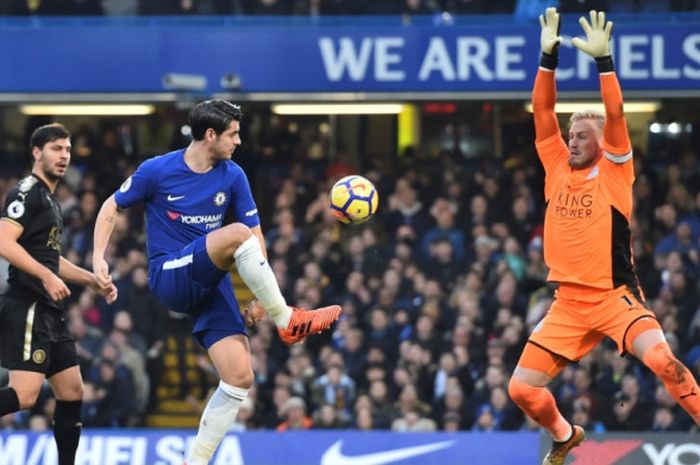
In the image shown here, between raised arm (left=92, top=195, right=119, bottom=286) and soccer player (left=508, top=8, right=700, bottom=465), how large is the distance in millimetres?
2479

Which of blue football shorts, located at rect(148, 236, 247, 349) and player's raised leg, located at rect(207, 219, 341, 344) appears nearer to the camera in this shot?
player's raised leg, located at rect(207, 219, 341, 344)

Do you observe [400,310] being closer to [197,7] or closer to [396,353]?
[396,353]

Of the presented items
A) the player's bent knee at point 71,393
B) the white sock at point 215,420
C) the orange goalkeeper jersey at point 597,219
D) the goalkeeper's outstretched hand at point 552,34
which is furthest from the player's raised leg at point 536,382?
the player's bent knee at point 71,393

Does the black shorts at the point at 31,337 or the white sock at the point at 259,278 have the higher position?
the white sock at the point at 259,278

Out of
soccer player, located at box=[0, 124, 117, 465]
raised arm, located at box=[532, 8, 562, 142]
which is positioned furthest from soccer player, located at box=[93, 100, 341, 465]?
raised arm, located at box=[532, 8, 562, 142]

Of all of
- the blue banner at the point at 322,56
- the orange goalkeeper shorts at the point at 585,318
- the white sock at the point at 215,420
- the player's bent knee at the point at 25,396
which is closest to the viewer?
the white sock at the point at 215,420

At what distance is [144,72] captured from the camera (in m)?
16.4

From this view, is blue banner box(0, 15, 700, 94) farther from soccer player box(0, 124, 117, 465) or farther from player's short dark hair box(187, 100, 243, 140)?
player's short dark hair box(187, 100, 243, 140)

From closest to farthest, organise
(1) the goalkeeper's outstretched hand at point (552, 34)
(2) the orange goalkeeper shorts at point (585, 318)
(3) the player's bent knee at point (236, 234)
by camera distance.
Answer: (3) the player's bent knee at point (236, 234)
(2) the orange goalkeeper shorts at point (585, 318)
(1) the goalkeeper's outstretched hand at point (552, 34)

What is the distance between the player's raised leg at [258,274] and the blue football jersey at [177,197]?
37cm

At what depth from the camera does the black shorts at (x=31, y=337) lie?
8969 mm

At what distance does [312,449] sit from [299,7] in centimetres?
612

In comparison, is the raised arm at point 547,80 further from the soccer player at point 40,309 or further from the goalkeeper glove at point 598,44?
the soccer player at point 40,309

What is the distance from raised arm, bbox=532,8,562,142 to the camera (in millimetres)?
8867
